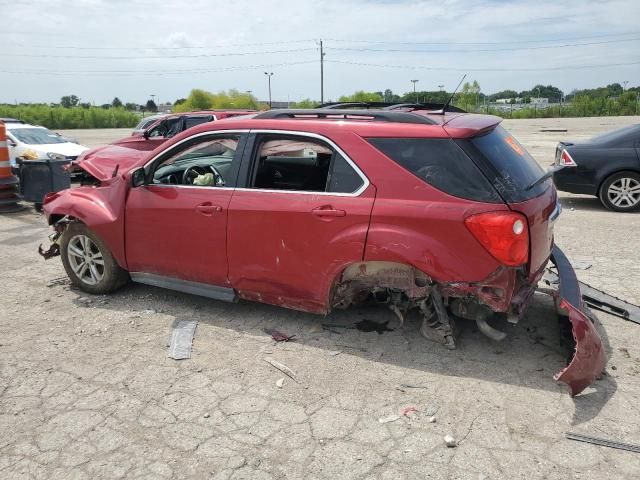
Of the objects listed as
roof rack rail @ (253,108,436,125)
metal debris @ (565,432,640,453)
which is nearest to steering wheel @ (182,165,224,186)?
roof rack rail @ (253,108,436,125)

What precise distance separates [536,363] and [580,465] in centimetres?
111

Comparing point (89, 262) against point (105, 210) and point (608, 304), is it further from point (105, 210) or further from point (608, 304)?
point (608, 304)

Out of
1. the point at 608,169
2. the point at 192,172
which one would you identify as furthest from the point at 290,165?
the point at 608,169

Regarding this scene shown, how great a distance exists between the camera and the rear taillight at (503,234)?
11.3 feet

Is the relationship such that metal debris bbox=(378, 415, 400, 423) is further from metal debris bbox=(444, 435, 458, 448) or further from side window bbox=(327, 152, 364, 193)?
side window bbox=(327, 152, 364, 193)

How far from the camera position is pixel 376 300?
4.54 metres

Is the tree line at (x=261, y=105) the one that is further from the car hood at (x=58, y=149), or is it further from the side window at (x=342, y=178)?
the side window at (x=342, y=178)

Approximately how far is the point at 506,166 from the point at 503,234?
22.2 inches

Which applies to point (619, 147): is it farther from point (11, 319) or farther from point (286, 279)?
point (11, 319)

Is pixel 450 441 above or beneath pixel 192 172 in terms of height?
beneath

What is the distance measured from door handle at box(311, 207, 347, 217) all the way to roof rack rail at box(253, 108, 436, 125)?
29.0 inches

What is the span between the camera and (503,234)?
3432 millimetres

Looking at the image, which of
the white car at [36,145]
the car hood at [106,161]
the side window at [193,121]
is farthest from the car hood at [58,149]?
the car hood at [106,161]

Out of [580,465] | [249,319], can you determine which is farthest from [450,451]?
[249,319]
